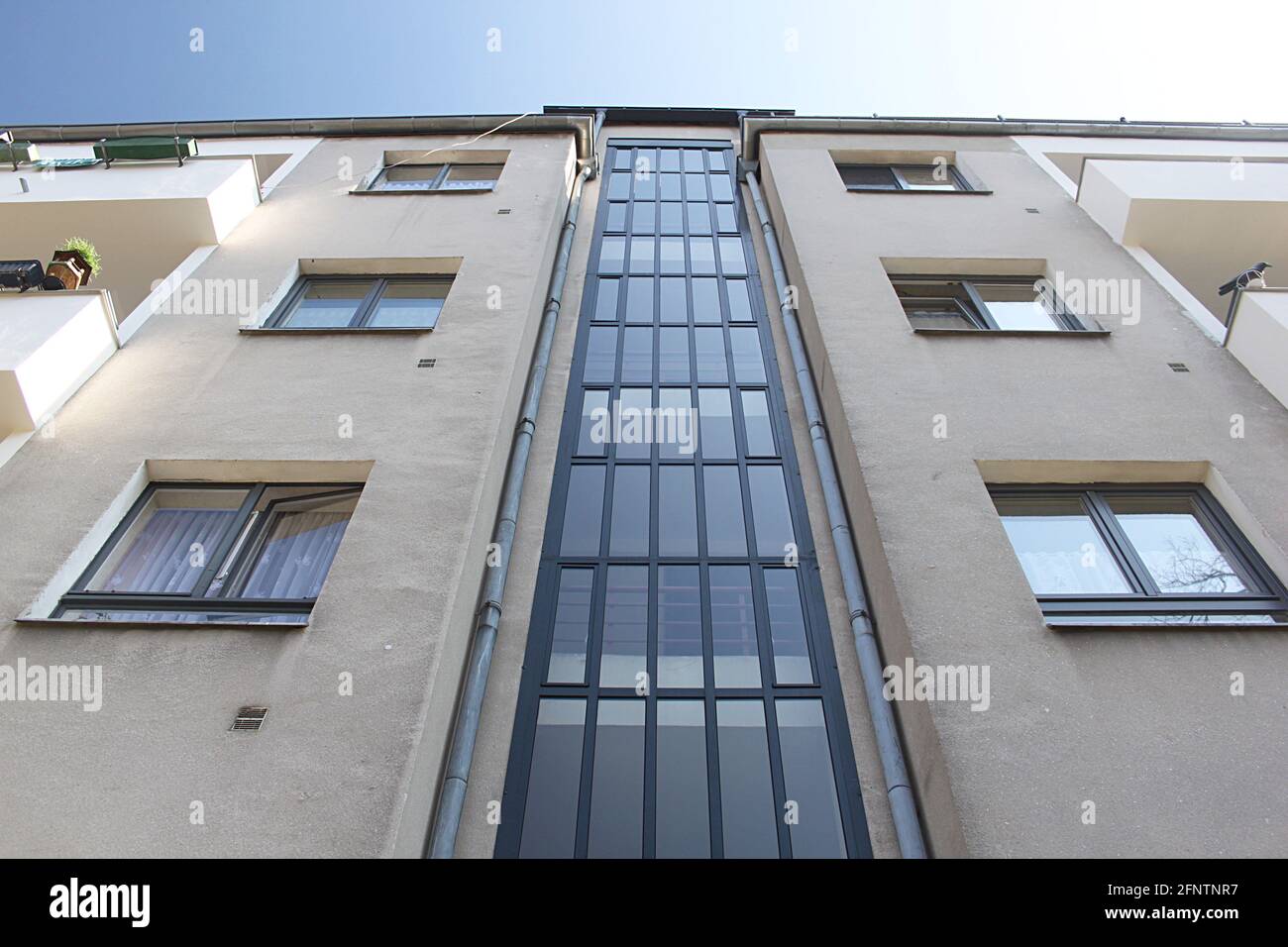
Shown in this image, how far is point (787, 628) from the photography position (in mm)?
6996

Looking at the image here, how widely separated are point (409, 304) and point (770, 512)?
4.80 m

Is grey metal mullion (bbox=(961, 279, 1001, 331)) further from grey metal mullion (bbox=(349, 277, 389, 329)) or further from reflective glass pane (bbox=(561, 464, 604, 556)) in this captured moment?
grey metal mullion (bbox=(349, 277, 389, 329))

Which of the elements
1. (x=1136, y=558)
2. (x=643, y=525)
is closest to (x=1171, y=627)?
(x=1136, y=558)

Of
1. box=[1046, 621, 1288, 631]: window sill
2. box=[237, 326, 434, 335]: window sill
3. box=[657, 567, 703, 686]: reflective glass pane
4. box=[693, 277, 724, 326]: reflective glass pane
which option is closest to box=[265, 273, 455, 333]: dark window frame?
box=[237, 326, 434, 335]: window sill

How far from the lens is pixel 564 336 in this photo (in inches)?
410

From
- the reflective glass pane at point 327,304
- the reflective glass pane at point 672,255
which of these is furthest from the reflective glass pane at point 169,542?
the reflective glass pane at point 672,255

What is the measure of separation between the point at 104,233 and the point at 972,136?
12.1 metres

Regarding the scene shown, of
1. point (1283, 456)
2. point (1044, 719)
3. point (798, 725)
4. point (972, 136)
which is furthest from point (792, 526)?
point (972, 136)

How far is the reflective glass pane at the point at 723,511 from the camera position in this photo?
25.4 feet

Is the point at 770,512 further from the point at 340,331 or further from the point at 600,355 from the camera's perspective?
the point at 340,331

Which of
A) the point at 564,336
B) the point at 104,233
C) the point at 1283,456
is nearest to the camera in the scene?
the point at 1283,456

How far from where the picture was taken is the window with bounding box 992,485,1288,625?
6402mm
